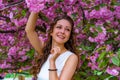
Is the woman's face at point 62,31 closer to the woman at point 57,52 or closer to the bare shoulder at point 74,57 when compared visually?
the woman at point 57,52

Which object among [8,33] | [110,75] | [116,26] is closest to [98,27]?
[116,26]

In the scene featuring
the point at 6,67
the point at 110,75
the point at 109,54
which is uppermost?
the point at 109,54

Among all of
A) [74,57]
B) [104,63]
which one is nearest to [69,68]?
[74,57]

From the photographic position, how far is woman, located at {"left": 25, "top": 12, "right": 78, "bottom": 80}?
3410 mm

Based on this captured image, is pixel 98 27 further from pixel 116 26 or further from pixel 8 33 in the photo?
pixel 8 33

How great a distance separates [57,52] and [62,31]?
241 mm

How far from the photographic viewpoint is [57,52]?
3402mm

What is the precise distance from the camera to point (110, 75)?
3594mm

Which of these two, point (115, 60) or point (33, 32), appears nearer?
point (115, 60)

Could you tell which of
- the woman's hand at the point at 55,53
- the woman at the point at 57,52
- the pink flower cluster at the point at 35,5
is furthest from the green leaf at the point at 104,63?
the pink flower cluster at the point at 35,5

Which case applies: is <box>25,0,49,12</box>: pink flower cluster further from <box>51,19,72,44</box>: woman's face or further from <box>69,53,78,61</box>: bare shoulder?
<box>69,53,78,61</box>: bare shoulder

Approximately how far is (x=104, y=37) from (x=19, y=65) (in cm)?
122

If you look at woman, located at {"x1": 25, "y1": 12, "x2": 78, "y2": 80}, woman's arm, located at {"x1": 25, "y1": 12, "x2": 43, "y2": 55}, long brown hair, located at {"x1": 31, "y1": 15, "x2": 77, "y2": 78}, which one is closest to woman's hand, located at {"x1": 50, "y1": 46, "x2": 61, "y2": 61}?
woman, located at {"x1": 25, "y1": 12, "x2": 78, "y2": 80}

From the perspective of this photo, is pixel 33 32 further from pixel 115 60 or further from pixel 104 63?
pixel 115 60
